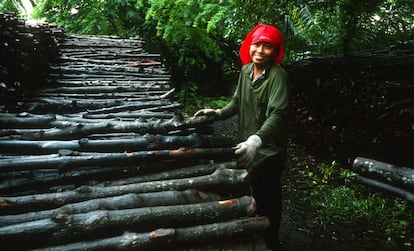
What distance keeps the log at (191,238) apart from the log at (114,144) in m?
0.70

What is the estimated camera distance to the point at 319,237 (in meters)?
4.82

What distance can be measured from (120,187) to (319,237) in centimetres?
346

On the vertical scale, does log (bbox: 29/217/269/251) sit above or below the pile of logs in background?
below

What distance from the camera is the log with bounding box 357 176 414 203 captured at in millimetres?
1611

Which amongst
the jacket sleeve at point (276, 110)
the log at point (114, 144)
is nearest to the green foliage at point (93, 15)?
the log at point (114, 144)

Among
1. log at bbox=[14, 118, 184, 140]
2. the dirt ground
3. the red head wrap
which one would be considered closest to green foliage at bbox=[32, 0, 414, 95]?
the dirt ground

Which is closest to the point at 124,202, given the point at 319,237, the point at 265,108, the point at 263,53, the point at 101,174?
the point at 101,174

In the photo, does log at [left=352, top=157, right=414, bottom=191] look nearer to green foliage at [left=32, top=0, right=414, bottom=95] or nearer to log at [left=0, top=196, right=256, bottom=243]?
log at [left=0, top=196, right=256, bottom=243]

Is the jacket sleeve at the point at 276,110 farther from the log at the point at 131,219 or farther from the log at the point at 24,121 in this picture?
the log at the point at 24,121

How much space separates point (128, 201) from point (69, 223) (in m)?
0.37

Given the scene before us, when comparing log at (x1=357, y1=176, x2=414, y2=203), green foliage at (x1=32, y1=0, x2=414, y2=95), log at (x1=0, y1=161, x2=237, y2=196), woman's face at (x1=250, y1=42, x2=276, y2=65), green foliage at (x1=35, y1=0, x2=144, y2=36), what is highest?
green foliage at (x1=35, y1=0, x2=144, y2=36)

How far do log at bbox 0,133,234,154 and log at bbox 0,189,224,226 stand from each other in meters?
0.42

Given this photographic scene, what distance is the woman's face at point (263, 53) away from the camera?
122 inches

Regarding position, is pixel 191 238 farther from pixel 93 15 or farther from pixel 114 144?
pixel 93 15
